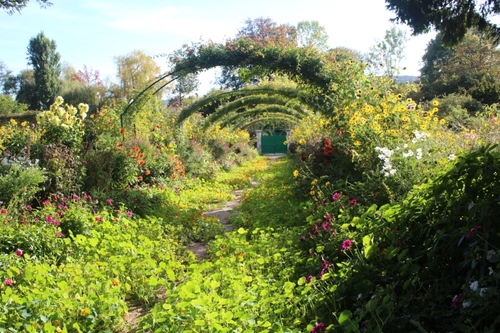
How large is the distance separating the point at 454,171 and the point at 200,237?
3881 millimetres

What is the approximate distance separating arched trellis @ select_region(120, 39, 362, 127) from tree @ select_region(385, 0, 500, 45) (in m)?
3.25

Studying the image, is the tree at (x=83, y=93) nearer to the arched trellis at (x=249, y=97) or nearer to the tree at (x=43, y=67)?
the tree at (x=43, y=67)

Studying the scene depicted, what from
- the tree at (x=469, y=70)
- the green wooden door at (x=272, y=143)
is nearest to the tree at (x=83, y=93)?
the green wooden door at (x=272, y=143)

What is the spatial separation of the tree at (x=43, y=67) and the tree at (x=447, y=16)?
31.2 m

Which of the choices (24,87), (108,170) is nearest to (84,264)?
(108,170)

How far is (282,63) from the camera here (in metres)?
9.28

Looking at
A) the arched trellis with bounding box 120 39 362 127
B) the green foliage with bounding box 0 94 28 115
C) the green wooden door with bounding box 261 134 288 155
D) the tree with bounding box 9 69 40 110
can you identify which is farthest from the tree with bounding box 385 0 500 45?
the tree with bounding box 9 69 40 110

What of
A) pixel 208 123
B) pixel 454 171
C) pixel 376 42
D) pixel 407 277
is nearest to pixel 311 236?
pixel 407 277

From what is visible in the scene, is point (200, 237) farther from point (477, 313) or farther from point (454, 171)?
point (477, 313)

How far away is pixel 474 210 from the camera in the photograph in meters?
2.24

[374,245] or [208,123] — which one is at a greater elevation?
[208,123]

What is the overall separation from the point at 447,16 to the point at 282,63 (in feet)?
15.7

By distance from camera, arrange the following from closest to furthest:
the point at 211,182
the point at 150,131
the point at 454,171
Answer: the point at 454,171
the point at 150,131
the point at 211,182

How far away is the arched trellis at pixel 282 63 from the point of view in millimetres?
8852
